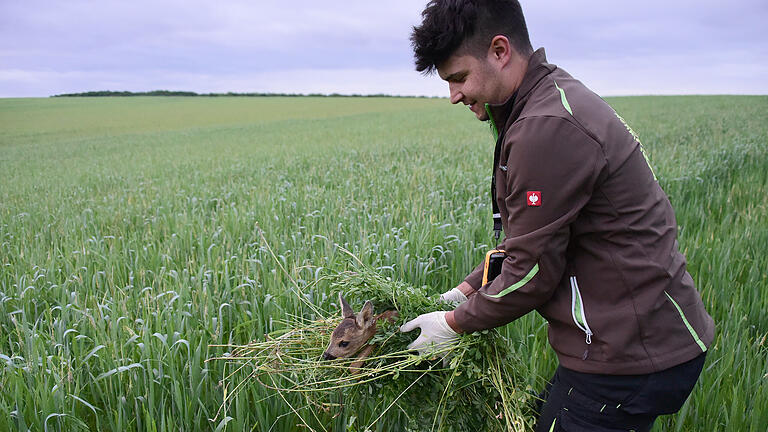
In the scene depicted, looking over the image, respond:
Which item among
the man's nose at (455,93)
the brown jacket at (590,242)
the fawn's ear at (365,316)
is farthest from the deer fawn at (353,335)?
the man's nose at (455,93)

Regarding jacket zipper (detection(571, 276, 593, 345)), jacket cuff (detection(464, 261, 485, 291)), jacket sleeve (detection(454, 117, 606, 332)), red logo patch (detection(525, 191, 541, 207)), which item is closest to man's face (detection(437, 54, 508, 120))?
jacket sleeve (detection(454, 117, 606, 332))

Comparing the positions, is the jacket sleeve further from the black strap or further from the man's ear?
the man's ear

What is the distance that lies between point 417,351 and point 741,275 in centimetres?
355

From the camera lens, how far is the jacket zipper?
174cm

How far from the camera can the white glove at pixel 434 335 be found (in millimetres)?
1998

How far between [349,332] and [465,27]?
4.22 ft

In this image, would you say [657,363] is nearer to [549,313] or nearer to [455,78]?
[549,313]

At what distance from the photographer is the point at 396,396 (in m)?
2.20

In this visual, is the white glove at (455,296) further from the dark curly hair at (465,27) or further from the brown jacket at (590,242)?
the dark curly hair at (465,27)

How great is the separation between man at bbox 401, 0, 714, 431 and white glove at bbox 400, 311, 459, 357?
0.40 ft

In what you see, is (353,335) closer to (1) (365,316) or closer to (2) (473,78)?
(1) (365,316)

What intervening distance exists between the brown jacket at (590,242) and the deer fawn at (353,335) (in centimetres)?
51

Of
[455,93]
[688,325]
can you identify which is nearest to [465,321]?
[688,325]

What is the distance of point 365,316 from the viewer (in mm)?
2098
